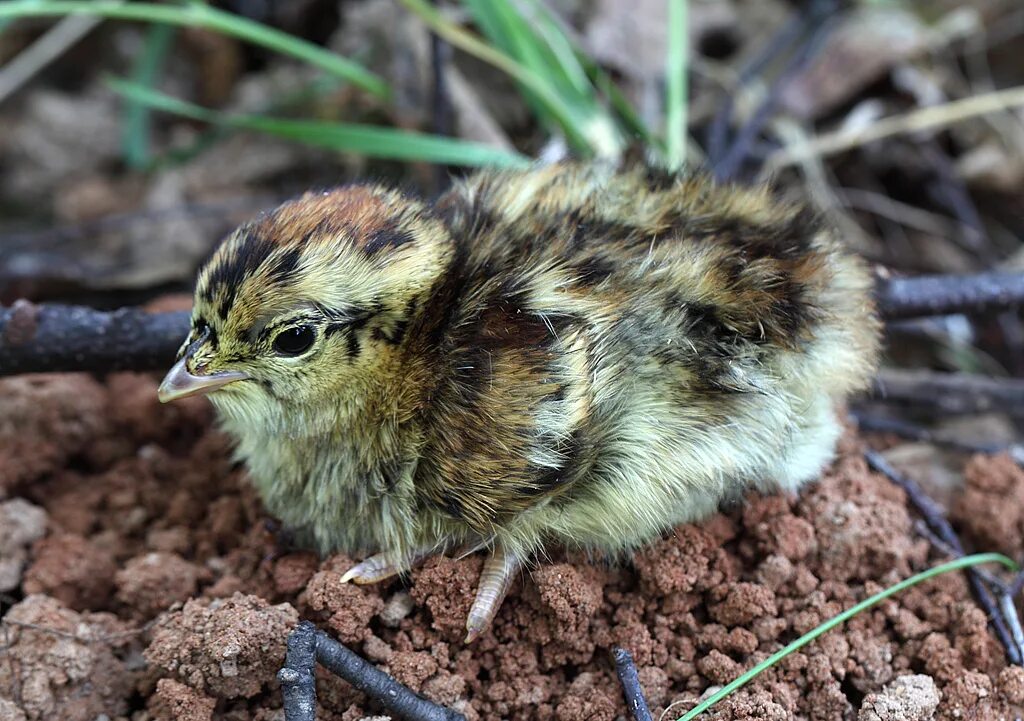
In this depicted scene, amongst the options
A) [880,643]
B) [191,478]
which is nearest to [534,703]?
[880,643]

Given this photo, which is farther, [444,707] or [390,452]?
[390,452]

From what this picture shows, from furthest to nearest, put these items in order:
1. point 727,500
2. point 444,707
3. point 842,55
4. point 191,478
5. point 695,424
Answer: point 842,55, point 191,478, point 727,500, point 695,424, point 444,707

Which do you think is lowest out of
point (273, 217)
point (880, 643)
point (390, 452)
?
point (880, 643)

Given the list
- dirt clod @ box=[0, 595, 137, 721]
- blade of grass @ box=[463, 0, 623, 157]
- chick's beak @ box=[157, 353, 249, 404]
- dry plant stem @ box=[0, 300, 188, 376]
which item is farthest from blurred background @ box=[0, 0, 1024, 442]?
dirt clod @ box=[0, 595, 137, 721]

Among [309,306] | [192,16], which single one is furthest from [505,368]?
[192,16]

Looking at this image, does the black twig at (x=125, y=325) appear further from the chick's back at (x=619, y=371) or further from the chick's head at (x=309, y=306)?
the chick's back at (x=619, y=371)

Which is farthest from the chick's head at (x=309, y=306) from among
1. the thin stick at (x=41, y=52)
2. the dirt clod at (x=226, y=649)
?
the thin stick at (x=41, y=52)

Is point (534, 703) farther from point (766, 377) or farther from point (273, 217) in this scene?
point (273, 217)
